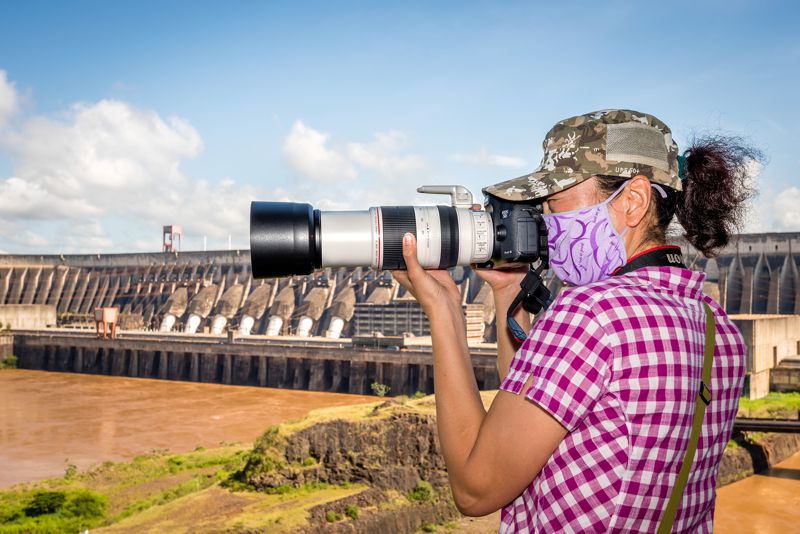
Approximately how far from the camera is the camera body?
184cm

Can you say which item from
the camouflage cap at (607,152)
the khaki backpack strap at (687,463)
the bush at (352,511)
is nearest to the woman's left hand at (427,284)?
the camouflage cap at (607,152)

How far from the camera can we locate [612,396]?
1.30 meters

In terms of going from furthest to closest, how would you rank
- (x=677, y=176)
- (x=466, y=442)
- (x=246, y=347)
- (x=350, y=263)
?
(x=246, y=347)
(x=350, y=263)
(x=677, y=176)
(x=466, y=442)

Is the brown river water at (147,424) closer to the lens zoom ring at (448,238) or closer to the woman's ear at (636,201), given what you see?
the lens zoom ring at (448,238)

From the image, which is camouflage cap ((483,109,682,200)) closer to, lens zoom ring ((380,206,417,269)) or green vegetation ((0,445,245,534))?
lens zoom ring ((380,206,417,269))

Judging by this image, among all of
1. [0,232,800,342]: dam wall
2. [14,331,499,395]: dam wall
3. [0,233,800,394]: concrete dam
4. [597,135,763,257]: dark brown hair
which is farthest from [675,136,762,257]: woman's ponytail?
[0,232,800,342]: dam wall

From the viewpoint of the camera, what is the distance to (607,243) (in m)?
1.59

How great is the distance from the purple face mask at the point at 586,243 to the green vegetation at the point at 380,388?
72.4 ft

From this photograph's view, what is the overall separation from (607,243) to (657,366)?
0.38 meters

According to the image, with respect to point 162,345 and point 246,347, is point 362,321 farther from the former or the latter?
point 162,345

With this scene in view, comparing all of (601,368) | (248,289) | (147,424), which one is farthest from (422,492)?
(248,289)

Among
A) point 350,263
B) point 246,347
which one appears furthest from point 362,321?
point 350,263

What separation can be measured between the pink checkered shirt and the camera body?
478 mm

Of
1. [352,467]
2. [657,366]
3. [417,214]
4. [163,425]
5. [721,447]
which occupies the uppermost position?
[417,214]
